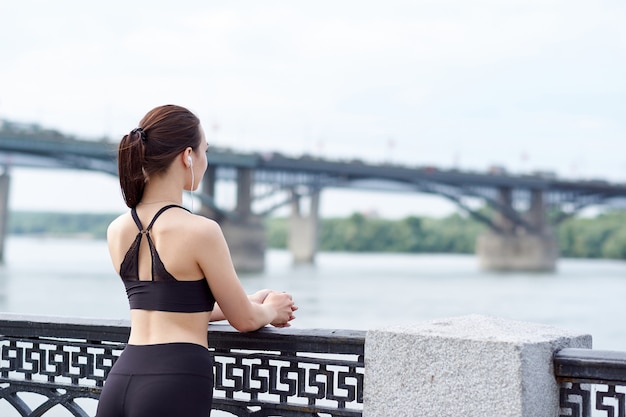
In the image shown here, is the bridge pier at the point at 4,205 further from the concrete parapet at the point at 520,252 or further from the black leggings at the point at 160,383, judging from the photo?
the black leggings at the point at 160,383

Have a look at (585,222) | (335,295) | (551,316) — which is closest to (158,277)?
(551,316)

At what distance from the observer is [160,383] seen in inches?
98.5

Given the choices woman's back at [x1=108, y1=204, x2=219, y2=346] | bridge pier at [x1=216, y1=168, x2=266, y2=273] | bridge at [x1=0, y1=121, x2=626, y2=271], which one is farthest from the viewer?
bridge pier at [x1=216, y1=168, x2=266, y2=273]

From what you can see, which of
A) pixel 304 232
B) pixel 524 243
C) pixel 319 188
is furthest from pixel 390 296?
pixel 524 243

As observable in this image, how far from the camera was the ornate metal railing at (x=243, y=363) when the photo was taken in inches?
121

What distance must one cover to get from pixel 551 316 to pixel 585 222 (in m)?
75.0

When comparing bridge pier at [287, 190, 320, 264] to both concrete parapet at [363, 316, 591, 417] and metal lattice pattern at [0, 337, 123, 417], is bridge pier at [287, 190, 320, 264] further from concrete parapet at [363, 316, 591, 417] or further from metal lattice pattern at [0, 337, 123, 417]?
concrete parapet at [363, 316, 591, 417]

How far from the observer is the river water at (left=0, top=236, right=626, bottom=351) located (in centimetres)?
3206

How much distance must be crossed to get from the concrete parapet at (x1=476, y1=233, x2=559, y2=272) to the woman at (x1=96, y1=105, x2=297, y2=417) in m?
68.0

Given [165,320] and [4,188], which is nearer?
[165,320]

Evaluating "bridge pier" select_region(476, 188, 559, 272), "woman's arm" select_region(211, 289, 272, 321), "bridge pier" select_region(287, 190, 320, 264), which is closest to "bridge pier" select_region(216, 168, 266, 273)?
"bridge pier" select_region(287, 190, 320, 264)

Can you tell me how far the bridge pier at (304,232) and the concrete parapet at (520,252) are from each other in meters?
14.3

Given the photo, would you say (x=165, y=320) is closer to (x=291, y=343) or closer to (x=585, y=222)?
(x=291, y=343)

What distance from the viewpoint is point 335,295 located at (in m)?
42.5
